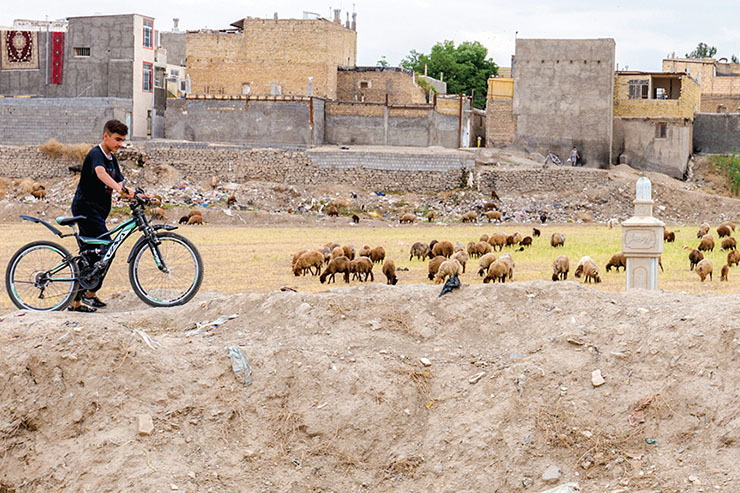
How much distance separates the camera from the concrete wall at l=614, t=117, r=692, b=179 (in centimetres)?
4344

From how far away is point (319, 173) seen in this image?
1585 inches

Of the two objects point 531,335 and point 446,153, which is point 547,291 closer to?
point 531,335

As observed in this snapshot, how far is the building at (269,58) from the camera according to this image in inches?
1976

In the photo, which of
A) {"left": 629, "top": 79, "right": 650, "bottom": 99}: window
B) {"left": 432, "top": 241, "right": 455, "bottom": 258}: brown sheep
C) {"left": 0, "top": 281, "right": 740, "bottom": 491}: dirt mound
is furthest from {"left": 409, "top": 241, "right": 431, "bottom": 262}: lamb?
{"left": 629, "top": 79, "right": 650, "bottom": 99}: window

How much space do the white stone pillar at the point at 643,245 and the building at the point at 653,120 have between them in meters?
34.0

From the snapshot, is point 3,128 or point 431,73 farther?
point 431,73

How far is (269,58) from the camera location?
50.9 meters

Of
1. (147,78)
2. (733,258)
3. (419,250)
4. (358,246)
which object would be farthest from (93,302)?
(147,78)

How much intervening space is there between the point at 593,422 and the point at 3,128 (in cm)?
4439

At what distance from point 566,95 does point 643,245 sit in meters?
32.6

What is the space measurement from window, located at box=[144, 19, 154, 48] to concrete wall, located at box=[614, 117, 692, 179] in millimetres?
24800

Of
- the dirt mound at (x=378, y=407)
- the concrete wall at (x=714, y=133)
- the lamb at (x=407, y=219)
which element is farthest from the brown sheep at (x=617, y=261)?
the concrete wall at (x=714, y=133)

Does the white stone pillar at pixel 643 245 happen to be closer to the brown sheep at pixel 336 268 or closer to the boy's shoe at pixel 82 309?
the brown sheep at pixel 336 268

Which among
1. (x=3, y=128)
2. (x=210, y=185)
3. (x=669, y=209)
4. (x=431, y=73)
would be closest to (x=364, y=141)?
(x=210, y=185)
